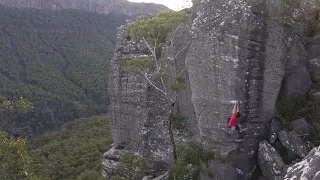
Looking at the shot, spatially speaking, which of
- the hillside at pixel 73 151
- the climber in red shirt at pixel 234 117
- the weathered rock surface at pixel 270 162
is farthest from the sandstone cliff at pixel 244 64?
the hillside at pixel 73 151

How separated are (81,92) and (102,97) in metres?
4.57

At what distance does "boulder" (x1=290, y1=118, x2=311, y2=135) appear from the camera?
15.0 m

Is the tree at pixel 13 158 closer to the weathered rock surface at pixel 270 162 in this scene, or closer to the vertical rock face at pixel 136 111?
the weathered rock surface at pixel 270 162

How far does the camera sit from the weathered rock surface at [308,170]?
6793 millimetres

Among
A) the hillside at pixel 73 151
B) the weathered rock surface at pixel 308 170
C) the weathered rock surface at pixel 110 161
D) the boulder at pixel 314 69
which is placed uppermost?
the boulder at pixel 314 69

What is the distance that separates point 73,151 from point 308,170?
37320 millimetres

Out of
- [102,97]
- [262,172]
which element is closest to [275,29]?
[262,172]

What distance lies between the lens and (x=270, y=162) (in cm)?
1488

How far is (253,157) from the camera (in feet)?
51.9

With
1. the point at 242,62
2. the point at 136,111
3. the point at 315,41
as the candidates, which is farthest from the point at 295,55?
the point at 136,111

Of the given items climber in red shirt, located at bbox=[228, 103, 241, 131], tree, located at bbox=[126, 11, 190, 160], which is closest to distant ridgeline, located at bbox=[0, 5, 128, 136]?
tree, located at bbox=[126, 11, 190, 160]

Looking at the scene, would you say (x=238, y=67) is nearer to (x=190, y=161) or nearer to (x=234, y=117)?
(x=234, y=117)

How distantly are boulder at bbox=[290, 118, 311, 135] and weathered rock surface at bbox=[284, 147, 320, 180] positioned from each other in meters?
7.65

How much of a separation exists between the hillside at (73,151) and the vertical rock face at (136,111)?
15.2 feet
